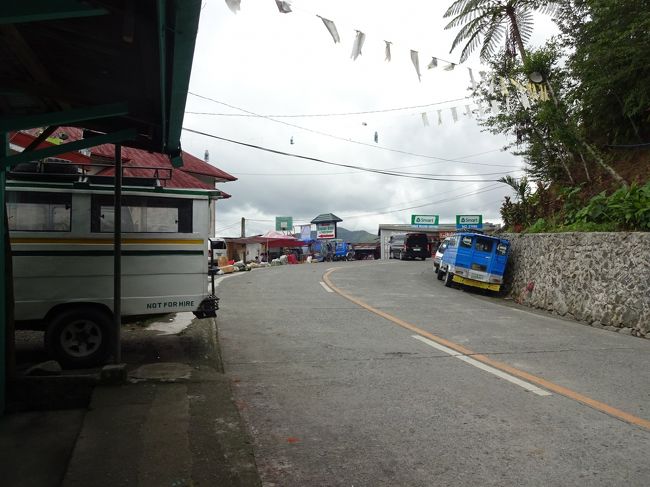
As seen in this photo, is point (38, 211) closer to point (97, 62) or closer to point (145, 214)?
point (145, 214)

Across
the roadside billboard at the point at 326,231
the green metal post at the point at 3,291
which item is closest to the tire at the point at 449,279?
the green metal post at the point at 3,291

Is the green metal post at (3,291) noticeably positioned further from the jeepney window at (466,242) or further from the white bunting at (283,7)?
the jeepney window at (466,242)

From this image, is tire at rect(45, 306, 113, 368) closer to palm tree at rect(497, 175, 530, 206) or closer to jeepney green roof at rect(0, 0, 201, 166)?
jeepney green roof at rect(0, 0, 201, 166)

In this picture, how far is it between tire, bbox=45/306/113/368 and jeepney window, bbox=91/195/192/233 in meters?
1.11

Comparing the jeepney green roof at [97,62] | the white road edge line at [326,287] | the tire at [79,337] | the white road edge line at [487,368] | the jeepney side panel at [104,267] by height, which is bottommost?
the white road edge line at [487,368]

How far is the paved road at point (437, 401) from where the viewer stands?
150 inches

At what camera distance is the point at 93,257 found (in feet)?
22.1

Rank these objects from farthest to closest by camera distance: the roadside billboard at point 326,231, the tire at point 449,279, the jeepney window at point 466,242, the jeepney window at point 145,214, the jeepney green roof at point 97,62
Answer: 1. the roadside billboard at point 326,231
2. the tire at point 449,279
3. the jeepney window at point 466,242
4. the jeepney window at point 145,214
5. the jeepney green roof at point 97,62

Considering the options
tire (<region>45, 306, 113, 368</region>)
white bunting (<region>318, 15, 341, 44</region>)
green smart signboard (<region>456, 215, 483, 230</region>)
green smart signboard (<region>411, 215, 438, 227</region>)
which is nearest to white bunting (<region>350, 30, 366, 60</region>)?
white bunting (<region>318, 15, 341, 44</region>)

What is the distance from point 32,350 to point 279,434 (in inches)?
192

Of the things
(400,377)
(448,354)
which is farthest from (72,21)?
(448,354)

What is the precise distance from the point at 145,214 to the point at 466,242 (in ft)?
44.7

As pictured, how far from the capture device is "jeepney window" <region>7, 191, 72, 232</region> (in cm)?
645

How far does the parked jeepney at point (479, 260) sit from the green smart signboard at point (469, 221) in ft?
135
